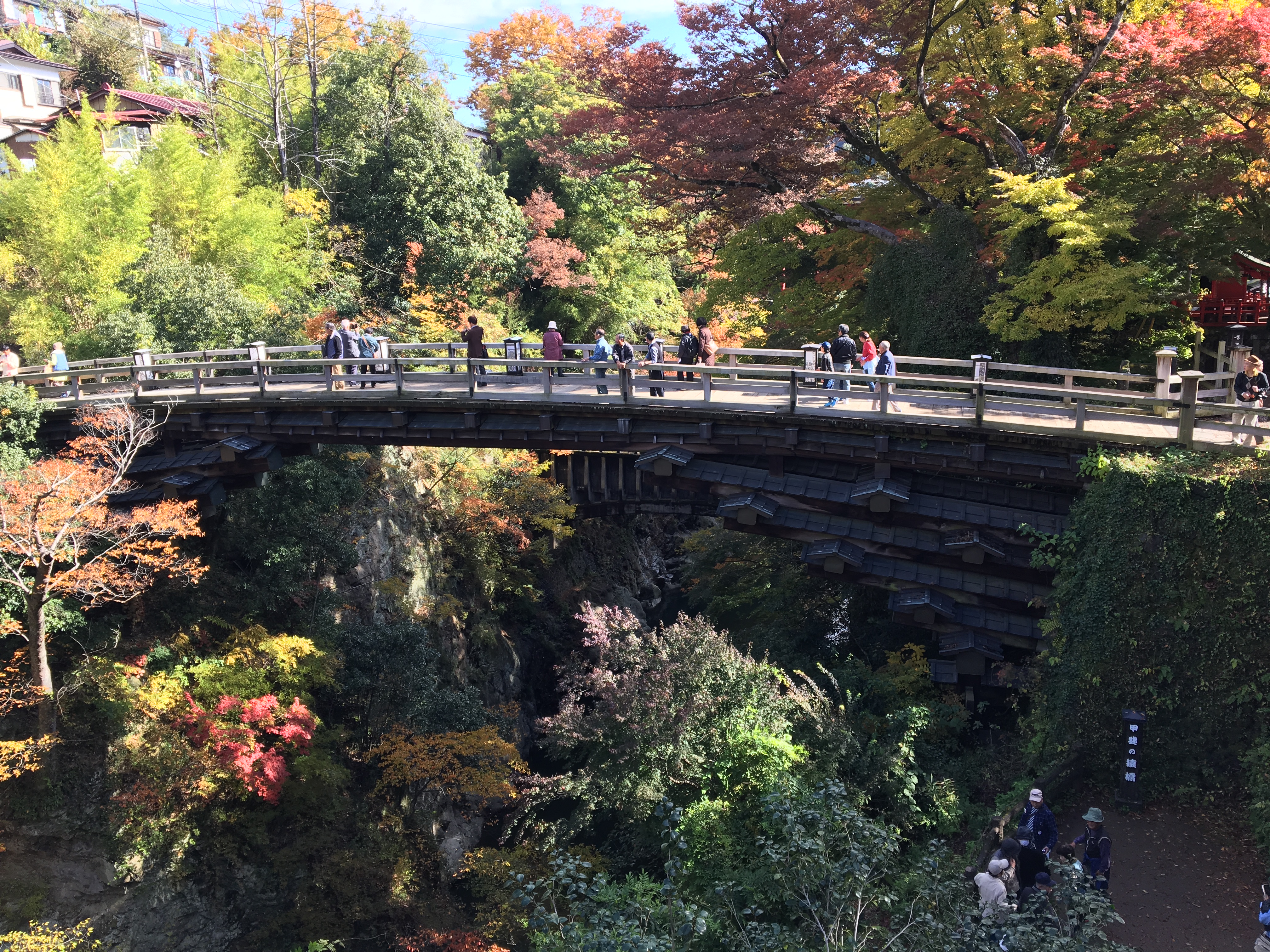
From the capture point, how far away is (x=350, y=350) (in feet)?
67.4

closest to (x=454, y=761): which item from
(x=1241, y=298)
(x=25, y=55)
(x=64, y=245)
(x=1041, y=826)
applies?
(x=1041, y=826)

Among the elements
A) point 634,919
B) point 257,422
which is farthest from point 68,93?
point 634,919

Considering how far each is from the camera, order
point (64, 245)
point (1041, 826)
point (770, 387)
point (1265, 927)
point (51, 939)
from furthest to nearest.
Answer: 1. point (64, 245)
2. point (770, 387)
3. point (51, 939)
4. point (1041, 826)
5. point (1265, 927)

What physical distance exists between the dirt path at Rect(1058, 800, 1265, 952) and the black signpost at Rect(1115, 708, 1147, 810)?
0.63ft

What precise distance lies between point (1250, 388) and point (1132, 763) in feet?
23.3

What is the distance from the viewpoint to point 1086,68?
17.8m

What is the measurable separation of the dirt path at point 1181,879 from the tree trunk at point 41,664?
17558 mm

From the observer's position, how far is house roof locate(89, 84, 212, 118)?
122ft

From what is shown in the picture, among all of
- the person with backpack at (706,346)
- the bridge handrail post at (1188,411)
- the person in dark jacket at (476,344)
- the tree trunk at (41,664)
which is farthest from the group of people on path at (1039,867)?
the tree trunk at (41,664)

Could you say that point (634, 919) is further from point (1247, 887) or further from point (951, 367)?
point (951, 367)

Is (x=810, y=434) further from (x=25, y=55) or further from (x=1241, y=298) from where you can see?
(x=25, y=55)

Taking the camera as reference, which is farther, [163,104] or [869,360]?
[163,104]

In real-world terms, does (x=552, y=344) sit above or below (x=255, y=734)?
above

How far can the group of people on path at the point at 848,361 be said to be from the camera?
54.6 feet
